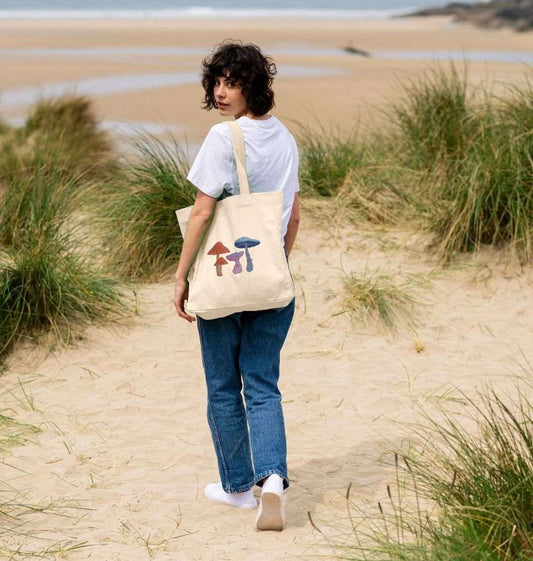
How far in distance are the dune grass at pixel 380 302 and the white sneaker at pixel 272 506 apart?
7.71 feet

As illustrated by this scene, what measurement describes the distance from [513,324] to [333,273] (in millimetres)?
1159

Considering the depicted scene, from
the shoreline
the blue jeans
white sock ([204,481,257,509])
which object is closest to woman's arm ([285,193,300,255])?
the blue jeans

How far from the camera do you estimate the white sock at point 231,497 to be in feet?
13.4

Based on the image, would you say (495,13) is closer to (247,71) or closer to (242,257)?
(247,71)

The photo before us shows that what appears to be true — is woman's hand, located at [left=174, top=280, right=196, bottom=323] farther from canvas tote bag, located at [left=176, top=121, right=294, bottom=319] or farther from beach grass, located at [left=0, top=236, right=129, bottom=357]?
beach grass, located at [left=0, top=236, right=129, bottom=357]

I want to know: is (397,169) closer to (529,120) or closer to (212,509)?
(529,120)

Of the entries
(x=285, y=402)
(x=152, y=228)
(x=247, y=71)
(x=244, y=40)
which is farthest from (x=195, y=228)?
(x=244, y=40)

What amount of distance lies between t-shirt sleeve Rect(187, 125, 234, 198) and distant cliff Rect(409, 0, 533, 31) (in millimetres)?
27196

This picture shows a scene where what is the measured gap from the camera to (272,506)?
3.80m

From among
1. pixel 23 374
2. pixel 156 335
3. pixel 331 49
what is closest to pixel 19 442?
pixel 23 374

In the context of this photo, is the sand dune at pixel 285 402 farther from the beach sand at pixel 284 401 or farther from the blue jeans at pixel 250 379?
the blue jeans at pixel 250 379

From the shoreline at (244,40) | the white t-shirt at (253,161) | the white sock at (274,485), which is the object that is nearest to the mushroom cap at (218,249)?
the white t-shirt at (253,161)

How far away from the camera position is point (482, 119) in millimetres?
7184

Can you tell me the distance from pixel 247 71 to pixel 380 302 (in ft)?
8.99
